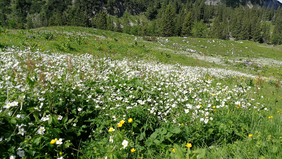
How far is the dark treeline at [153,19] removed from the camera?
9124 cm

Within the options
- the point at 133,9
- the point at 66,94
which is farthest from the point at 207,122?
the point at 133,9

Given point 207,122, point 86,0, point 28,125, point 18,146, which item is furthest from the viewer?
point 86,0

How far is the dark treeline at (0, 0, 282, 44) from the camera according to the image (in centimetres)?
9124

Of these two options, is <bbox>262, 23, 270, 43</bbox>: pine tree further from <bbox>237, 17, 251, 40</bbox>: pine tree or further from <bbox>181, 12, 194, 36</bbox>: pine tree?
<bbox>181, 12, 194, 36</bbox>: pine tree

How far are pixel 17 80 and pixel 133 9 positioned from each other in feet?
700

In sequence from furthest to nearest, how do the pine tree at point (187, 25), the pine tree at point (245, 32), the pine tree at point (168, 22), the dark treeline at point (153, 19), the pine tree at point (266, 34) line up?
the pine tree at point (266, 34) → the pine tree at point (245, 32) → the dark treeline at point (153, 19) → the pine tree at point (187, 25) → the pine tree at point (168, 22)

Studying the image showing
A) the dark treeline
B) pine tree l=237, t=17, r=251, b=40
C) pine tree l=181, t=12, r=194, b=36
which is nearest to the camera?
pine tree l=181, t=12, r=194, b=36

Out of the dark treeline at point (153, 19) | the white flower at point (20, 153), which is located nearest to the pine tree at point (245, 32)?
the dark treeline at point (153, 19)

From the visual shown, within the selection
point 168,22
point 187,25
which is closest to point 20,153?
point 168,22

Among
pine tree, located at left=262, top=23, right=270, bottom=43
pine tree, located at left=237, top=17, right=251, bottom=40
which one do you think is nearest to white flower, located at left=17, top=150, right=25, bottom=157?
pine tree, located at left=237, top=17, right=251, bottom=40

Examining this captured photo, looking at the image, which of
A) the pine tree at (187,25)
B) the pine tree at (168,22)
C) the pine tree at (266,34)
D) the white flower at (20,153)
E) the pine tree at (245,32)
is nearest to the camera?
the white flower at (20,153)

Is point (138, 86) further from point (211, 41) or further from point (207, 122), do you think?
point (211, 41)

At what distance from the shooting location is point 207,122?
3467mm

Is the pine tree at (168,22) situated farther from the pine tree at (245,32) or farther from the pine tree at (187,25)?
the pine tree at (245,32)
